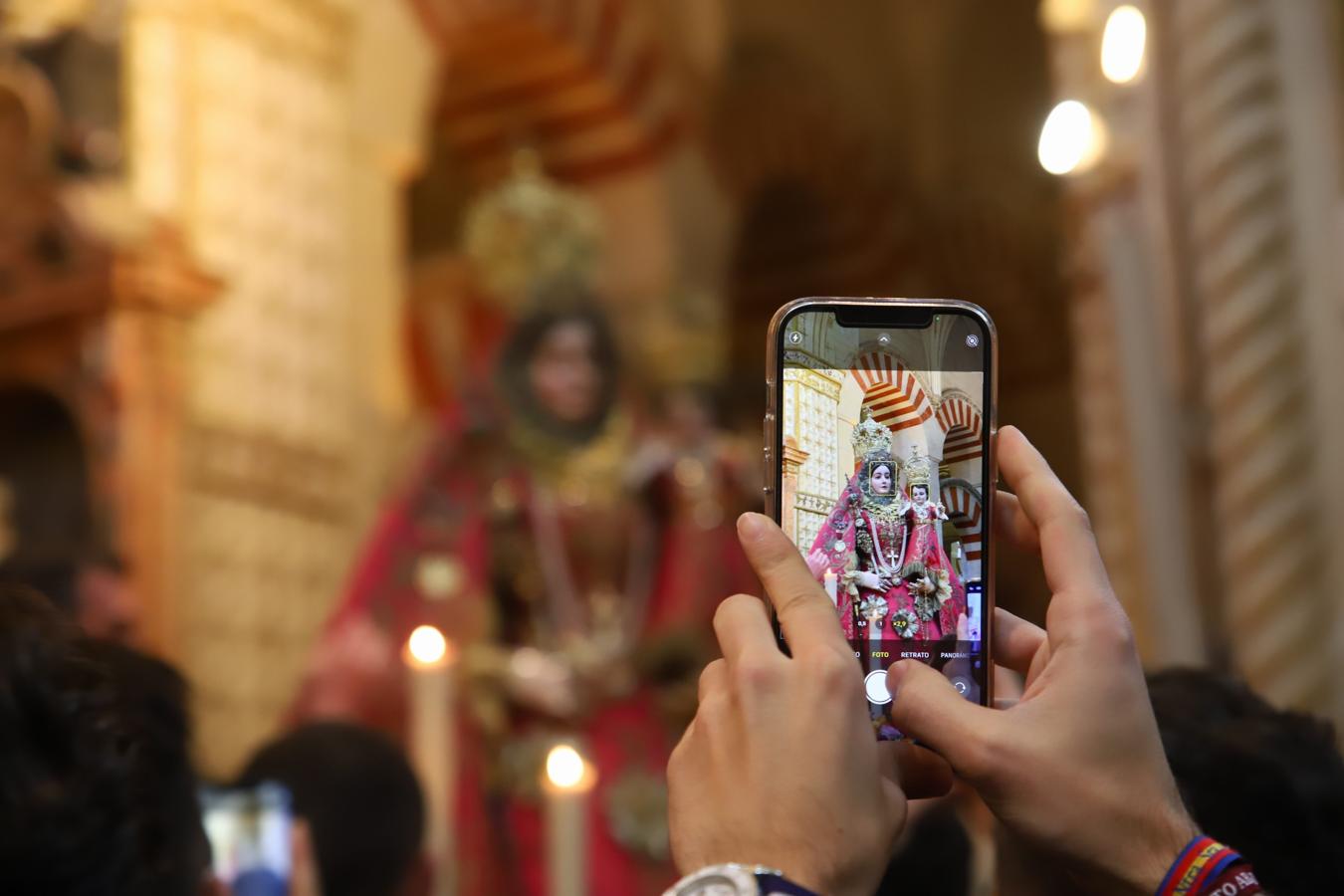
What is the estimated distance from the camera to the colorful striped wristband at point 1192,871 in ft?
2.08

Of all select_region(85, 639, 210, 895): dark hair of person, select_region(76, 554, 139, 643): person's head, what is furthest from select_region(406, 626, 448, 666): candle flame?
select_region(85, 639, 210, 895): dark hair of person

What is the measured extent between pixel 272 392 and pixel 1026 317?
3.75 m

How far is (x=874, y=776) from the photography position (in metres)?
0.59

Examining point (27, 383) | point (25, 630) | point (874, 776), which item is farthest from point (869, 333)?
point (27, 383)

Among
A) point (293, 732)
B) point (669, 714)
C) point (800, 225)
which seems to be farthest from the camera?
point (800, 225)

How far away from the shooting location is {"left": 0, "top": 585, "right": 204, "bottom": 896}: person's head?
65 centimetres

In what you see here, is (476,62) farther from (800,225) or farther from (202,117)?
(800,225)

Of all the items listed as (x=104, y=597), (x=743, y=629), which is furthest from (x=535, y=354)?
(x=743, y=629)

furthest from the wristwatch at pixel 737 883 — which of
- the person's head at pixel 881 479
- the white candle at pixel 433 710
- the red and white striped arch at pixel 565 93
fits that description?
the red and white striped arch at pixel 565 93

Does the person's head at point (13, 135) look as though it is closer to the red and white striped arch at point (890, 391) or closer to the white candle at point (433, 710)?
the white candle at point (433, 710)

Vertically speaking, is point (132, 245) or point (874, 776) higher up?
point (132, 245)

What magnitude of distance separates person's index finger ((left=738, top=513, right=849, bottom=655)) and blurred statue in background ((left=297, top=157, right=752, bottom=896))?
2.22m

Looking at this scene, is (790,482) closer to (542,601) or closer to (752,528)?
(752,528)

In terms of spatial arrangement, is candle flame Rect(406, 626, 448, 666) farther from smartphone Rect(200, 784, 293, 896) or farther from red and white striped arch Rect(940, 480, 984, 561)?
red and white striped arch Rect(940, 480, 984, 561)
